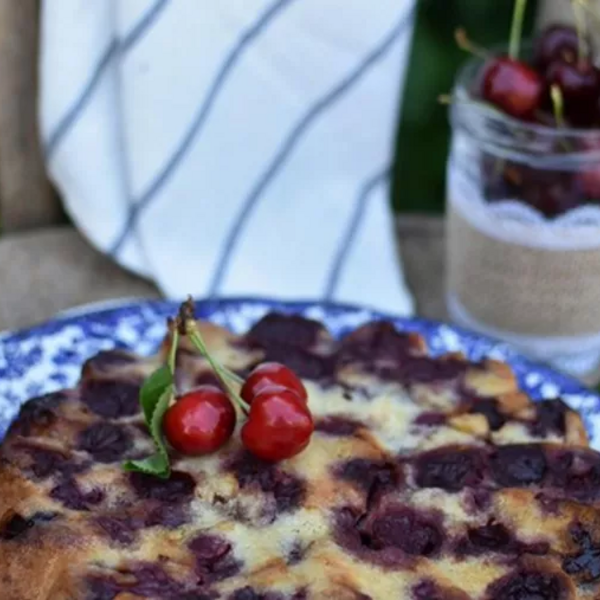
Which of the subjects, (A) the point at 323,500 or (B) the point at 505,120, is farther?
(B) the point at 505,120

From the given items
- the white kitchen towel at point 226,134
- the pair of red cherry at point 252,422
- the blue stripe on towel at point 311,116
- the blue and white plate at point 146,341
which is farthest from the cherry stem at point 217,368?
the blue stripe on towel at point 311,116

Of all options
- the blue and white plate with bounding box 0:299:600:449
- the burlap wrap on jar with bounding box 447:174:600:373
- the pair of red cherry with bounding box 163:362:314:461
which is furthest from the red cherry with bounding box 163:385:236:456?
the burlap wrap on jar with bounding box 447:174:600:373

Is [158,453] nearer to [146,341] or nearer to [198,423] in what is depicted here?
[198,423]

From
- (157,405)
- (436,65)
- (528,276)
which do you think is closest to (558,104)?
(528,276)

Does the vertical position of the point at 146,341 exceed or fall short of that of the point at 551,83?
it falls short

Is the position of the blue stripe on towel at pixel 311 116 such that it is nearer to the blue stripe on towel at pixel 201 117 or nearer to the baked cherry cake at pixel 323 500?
the blue stripe on towel at pixel 201 117

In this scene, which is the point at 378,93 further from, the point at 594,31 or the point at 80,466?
the point at 80,466
